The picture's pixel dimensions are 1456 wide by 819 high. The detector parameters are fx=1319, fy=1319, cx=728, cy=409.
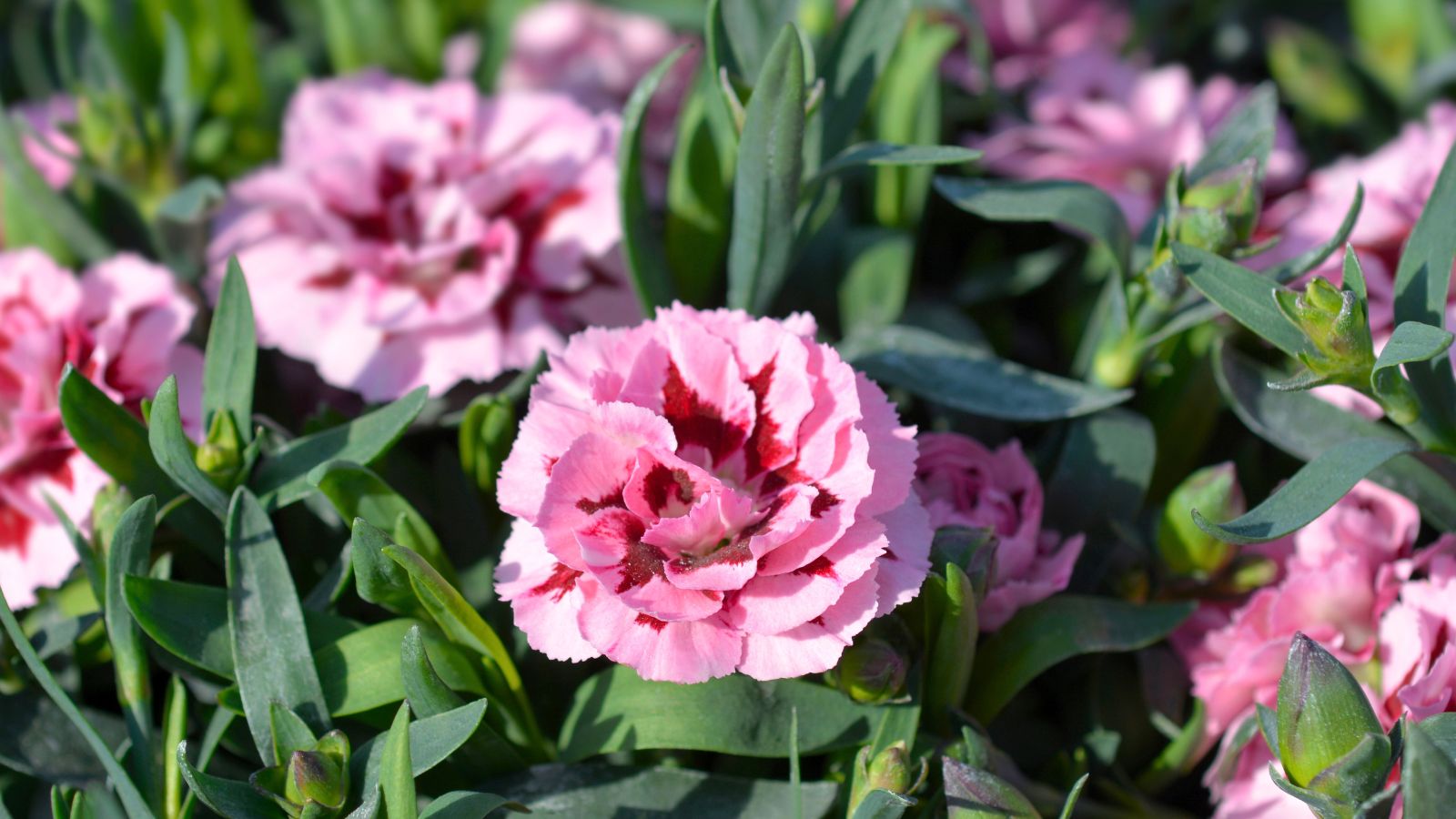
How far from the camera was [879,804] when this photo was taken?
0.68 metres

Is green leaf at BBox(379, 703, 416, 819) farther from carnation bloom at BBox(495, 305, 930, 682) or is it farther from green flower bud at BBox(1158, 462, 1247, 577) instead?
green flower bud at BBox(1158, 462, 1247, 577)

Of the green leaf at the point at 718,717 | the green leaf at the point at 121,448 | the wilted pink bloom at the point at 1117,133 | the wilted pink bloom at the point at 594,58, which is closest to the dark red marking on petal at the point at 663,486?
the green leaf at the point at 718,717

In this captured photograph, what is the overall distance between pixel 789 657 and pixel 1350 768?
0.30 m

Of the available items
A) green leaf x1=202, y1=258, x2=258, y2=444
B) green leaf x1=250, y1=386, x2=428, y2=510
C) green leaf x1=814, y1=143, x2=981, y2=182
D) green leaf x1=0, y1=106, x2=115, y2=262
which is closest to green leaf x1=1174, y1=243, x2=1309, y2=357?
→ green leaf x1=814, y1=143, x2=981, y2=182

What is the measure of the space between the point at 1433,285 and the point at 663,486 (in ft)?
1.64

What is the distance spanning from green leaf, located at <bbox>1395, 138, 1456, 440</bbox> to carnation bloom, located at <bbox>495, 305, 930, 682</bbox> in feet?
1.14

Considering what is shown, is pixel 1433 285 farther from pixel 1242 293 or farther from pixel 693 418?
pixel 693 418

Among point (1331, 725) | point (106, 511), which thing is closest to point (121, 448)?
point (106, 511)

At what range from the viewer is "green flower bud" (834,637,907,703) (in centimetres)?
75

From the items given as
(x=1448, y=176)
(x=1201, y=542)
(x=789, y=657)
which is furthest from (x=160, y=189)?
(x=1448, y=176)

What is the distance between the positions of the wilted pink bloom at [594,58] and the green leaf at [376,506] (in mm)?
651

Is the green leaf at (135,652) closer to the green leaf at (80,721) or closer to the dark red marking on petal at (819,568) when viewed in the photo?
the green leaf at (80,721)

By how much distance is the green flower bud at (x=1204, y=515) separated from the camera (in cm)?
86

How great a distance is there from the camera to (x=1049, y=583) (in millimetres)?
829
